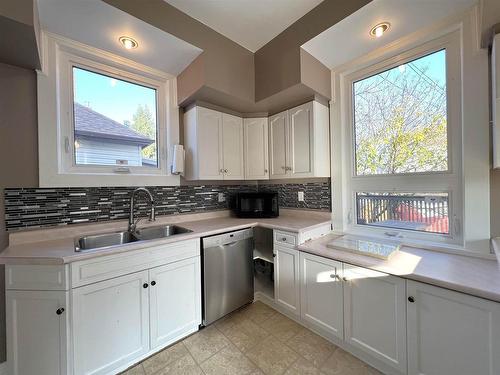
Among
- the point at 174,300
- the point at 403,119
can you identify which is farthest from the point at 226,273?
the point at 403,119

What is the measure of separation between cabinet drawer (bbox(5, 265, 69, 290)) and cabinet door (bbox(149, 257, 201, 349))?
48cm

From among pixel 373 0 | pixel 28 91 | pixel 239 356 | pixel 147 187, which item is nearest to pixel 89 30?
pixel 28 91

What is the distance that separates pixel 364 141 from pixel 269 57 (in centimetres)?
124

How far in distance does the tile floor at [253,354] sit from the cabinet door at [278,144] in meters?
1.48

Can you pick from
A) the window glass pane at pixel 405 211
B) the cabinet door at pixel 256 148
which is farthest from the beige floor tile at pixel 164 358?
the window glass pane at pixel 405 211

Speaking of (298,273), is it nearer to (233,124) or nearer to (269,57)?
(233,124)

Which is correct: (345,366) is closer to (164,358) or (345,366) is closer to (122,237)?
(164,358)

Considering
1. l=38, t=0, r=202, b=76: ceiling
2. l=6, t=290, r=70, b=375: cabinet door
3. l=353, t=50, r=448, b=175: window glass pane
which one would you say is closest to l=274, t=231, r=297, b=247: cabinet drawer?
l=353, t=50, r=448, b=175: window glass pane

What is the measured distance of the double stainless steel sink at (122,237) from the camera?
162 cm

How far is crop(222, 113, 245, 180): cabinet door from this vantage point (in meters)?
2.30

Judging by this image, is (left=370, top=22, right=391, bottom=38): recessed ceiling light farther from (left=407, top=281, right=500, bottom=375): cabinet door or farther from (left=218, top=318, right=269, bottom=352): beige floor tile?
(left=218, top=318, right=269, bottom=352): beige floor tile

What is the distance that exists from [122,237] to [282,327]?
161 centimetres

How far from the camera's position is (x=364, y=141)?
6.47 feet

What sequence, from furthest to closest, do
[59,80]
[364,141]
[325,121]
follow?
[325,121]
[364,141]
[59,80]
